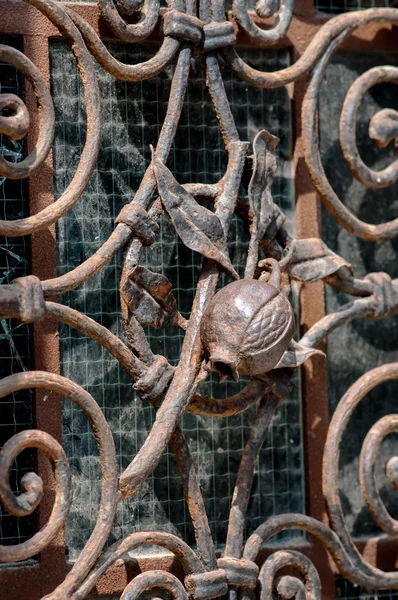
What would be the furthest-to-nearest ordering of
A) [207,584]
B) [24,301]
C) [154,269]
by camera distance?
1. [154,269]
2. [207,584]
3. [24,301]

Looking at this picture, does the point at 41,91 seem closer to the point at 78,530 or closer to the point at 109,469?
the point at 109,469

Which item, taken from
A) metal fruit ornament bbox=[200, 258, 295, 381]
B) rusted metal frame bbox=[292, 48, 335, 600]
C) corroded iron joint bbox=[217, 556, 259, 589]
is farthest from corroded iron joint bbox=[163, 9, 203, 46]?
corroded iron joint bbox=[217, 556, 259, 589]

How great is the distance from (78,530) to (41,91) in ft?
1.87

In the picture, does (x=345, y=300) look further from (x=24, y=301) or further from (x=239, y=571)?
(x=24, y=301)

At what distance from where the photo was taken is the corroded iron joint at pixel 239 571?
1580 mm

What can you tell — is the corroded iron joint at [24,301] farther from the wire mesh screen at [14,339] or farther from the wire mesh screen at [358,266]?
the wire mesh screen at [358,266]

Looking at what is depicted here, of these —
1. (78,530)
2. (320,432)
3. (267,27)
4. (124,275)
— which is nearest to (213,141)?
(267,27)

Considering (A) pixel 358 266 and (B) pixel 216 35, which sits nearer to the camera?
(B) pixel 216 35

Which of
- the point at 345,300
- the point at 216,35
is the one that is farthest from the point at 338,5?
the point at 345,300

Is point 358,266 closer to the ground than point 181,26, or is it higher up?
closer to the ground

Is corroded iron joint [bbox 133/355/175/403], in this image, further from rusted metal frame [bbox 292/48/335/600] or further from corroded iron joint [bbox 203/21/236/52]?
corroded iron joint [bbox 203/21/236/52]

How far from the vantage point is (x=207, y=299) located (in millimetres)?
1597

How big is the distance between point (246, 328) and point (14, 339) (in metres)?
0.33

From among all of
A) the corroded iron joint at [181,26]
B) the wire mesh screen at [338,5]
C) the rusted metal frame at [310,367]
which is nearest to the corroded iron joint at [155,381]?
the rusted metal frame at [310,367]
